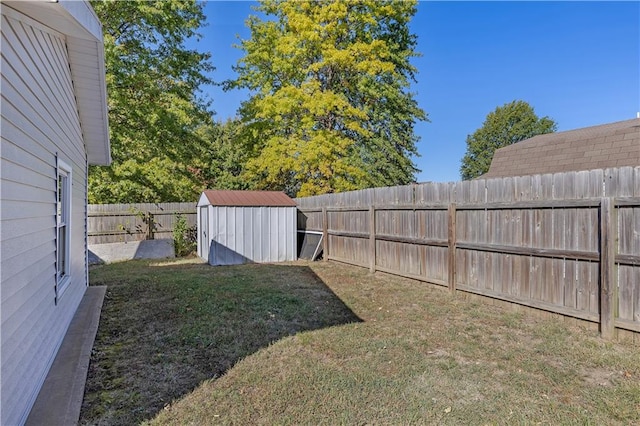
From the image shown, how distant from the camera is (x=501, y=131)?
104 feet

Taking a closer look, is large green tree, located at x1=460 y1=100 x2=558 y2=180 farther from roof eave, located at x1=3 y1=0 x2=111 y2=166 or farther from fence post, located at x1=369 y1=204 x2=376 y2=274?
roof eave, located at x1=3 y1=0 x2=111 y2=166

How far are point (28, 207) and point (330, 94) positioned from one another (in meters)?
12.7

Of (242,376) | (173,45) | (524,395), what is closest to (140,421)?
(242,376)

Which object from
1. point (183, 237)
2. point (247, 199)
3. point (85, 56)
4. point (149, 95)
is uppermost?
point (149, 95)

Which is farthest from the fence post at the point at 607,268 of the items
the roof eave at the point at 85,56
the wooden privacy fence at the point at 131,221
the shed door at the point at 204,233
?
the wooden privacy fence at the point at 131,221

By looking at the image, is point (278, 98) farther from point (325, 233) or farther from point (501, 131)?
point (501, 131)

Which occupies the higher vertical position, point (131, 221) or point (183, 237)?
point (131, 221)

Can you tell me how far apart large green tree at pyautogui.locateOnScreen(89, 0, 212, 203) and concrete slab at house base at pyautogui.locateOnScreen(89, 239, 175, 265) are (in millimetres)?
2370

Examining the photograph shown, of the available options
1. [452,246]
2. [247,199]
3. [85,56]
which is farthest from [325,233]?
[85,56]

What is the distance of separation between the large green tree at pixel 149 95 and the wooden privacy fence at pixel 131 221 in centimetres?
117

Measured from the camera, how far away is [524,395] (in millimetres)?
2822

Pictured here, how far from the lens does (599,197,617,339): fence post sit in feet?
13.0

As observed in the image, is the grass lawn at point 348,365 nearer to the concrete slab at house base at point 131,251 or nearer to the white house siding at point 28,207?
the white house siding at point 28,207

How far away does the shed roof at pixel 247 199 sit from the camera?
1028cm
